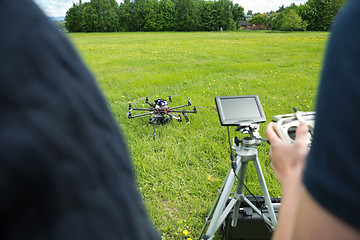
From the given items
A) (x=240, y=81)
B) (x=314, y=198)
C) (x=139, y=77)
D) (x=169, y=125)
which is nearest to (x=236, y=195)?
(x=314, y=198)

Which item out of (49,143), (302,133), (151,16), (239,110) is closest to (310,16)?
(151,16)

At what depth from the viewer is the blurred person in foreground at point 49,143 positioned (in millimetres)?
199

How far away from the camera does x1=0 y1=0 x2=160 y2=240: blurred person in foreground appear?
199 mm

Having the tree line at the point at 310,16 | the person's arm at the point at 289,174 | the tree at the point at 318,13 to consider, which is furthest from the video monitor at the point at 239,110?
the tree at the point at 318,13

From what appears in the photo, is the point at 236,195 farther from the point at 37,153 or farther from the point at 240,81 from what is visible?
the point at 240,81

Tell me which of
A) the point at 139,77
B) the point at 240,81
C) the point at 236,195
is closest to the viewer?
the point at 236,195

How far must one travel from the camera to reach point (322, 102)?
0.98 ft

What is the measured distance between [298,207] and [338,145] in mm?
126

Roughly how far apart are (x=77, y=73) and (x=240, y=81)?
6.62m

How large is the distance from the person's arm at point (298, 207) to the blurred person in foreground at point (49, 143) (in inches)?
9.2

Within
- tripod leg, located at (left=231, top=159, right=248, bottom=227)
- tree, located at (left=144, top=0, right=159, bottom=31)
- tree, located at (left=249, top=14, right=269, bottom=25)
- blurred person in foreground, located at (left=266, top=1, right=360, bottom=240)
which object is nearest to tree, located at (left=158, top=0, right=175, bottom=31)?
tree, located at (left=144, top=0, right=159, bottom=31)

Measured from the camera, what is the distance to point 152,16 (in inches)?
1873

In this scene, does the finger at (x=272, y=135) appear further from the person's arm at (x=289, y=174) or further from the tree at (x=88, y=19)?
the tree at (x=88, y=19)

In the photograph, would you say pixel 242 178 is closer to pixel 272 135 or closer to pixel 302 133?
pixel 272 135
